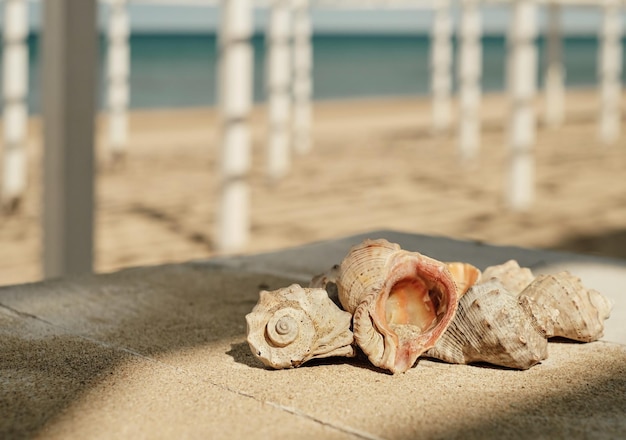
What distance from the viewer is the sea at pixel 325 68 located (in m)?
32.3

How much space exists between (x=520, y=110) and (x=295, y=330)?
744 centimetres

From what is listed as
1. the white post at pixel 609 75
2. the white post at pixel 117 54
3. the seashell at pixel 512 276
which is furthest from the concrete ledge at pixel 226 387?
the white post at pixel 609 75

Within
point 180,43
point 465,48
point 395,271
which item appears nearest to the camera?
point 395,271

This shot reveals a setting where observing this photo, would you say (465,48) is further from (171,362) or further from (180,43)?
(180,43)

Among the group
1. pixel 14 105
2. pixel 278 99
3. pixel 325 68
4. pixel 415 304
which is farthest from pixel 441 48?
pixel 325 68

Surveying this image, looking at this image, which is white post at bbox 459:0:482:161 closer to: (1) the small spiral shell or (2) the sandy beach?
(2) the sandy beach

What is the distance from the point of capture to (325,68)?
4759 cm

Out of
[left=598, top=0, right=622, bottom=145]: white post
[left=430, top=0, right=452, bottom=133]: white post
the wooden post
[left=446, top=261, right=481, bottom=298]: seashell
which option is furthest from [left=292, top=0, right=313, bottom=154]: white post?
[left=446, top=261, right=481, bottom=298]: seashell

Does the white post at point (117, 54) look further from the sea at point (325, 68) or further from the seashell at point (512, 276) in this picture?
the seashell at point (512, 276)

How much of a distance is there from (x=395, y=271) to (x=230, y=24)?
4.72m

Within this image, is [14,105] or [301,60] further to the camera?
[301,60]

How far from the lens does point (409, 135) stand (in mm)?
17219

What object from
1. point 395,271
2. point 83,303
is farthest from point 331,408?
point 83,303

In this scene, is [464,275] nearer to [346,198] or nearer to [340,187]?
[346,198]
